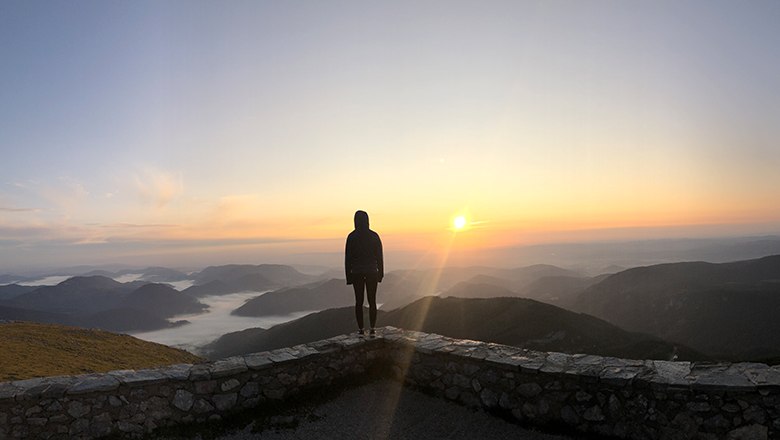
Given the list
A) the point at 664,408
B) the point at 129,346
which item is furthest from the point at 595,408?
the point at 129,346

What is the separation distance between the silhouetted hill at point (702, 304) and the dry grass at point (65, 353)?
6997 cm

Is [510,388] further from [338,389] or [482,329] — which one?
[482,329]

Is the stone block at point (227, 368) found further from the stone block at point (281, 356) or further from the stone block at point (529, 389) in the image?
the stone block at point (529, 389)

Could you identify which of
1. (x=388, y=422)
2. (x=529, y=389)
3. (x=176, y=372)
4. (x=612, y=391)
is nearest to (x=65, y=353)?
(x=176, y=372)

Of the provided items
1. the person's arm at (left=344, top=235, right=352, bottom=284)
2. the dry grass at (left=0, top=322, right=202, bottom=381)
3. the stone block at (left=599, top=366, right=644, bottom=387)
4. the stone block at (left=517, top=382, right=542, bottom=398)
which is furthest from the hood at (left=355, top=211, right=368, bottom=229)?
the dry grass at (left=0, top=322, right=202, bottom=381)

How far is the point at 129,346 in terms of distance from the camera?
1261 inches

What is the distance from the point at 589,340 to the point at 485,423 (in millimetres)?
74686

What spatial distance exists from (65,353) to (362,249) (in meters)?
24.4

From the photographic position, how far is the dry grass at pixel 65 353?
56.0 ft

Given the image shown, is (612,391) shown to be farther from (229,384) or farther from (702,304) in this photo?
(702,304)

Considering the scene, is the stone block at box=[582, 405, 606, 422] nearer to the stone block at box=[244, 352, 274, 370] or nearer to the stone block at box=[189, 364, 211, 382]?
the stone block at box=[244, 352, 274, 370]

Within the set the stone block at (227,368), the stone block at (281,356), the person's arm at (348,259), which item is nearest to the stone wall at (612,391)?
the person's arm at (348,259)

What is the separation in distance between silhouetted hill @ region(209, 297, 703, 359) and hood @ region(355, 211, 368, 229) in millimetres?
64949

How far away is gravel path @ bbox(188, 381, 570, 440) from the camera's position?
6703mm
